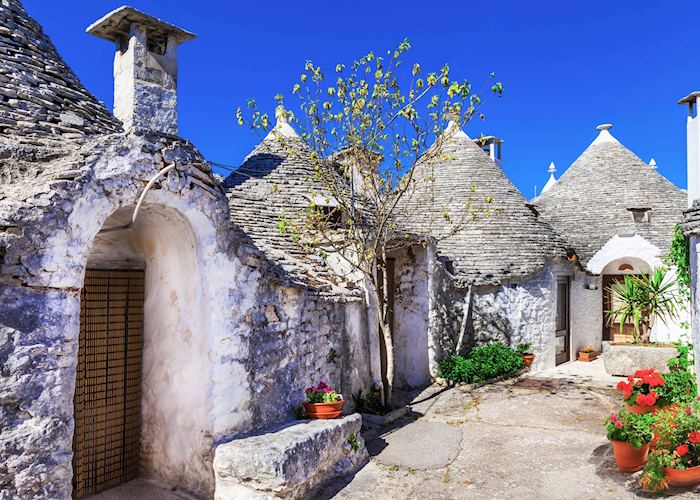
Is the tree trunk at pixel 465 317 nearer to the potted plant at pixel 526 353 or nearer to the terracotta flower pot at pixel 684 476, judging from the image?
the potted plant at pixel 526 353

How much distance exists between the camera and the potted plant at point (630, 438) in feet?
19.5

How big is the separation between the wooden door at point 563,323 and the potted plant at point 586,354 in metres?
0.35

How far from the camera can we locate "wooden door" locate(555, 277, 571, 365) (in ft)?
46.8

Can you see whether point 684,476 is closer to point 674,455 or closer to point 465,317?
point 674,455

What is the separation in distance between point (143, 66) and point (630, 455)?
28.8 ft

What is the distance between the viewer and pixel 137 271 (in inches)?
239

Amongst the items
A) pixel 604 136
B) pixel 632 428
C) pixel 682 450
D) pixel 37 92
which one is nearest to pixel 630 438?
pixel 632 428

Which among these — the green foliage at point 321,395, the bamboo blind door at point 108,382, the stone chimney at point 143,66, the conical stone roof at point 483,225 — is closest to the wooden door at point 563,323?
the conical stone roof at point 483,225

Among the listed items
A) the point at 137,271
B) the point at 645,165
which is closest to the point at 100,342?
the point at 137,271

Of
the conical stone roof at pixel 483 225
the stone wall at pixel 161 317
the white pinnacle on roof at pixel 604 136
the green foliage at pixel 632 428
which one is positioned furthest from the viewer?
the white pinnacle on roof at pixel 604 136

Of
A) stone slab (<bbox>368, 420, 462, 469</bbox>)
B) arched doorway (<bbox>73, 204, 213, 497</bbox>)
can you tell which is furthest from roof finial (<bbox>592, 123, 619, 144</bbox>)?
arched doorway (<bbox>73, 204, 213, 497</bbox>)

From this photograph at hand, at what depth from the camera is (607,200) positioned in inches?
690

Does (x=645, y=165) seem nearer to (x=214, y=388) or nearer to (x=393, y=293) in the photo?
(x=393, y=293)

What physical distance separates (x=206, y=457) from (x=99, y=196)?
8.96 feet
